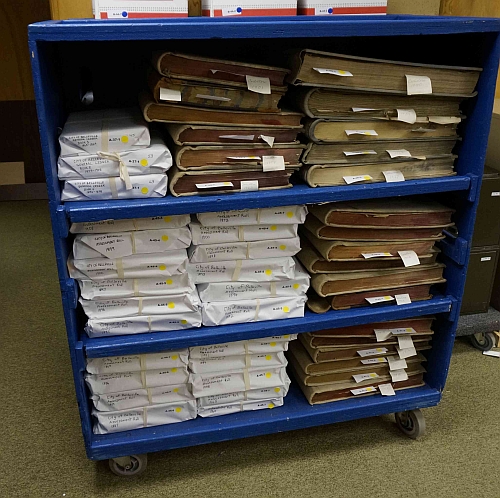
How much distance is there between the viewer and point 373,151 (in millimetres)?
A: 1396

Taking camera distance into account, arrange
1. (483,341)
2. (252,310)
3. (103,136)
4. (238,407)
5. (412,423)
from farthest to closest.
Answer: (483,341) < (412,423) < (238,407) < (252,310) < (103,136)

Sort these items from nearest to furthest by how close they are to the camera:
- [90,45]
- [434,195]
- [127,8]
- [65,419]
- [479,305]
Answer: [127,8] < [90,45] < [434,195] < [65,419] < [479,305]

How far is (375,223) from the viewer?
1.48 meters

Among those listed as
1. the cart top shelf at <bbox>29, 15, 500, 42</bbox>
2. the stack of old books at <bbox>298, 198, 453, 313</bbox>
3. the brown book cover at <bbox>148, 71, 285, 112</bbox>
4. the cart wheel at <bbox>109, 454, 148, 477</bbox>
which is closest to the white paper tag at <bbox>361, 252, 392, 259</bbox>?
the stack of old books at <bbox>298, 198, 453, 313</bbox>

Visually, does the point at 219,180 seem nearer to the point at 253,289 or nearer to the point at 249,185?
the point at 249,185

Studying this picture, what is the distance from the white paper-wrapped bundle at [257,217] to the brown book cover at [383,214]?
0.07 m

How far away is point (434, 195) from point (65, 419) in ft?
4.55

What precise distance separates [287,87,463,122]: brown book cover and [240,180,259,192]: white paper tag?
0.70 feet

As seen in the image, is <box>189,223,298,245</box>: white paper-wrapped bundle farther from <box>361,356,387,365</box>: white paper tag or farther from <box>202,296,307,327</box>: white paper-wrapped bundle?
<box>361,356,387,365</box>: white paper tag

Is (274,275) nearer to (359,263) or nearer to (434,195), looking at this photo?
(359,263)

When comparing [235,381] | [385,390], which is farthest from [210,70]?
[385,390]

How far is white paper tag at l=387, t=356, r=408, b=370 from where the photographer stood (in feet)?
5.41

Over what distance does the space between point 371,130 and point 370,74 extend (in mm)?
140

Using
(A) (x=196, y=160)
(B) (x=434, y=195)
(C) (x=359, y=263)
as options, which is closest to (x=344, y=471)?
(C) (x=359, y=263)
